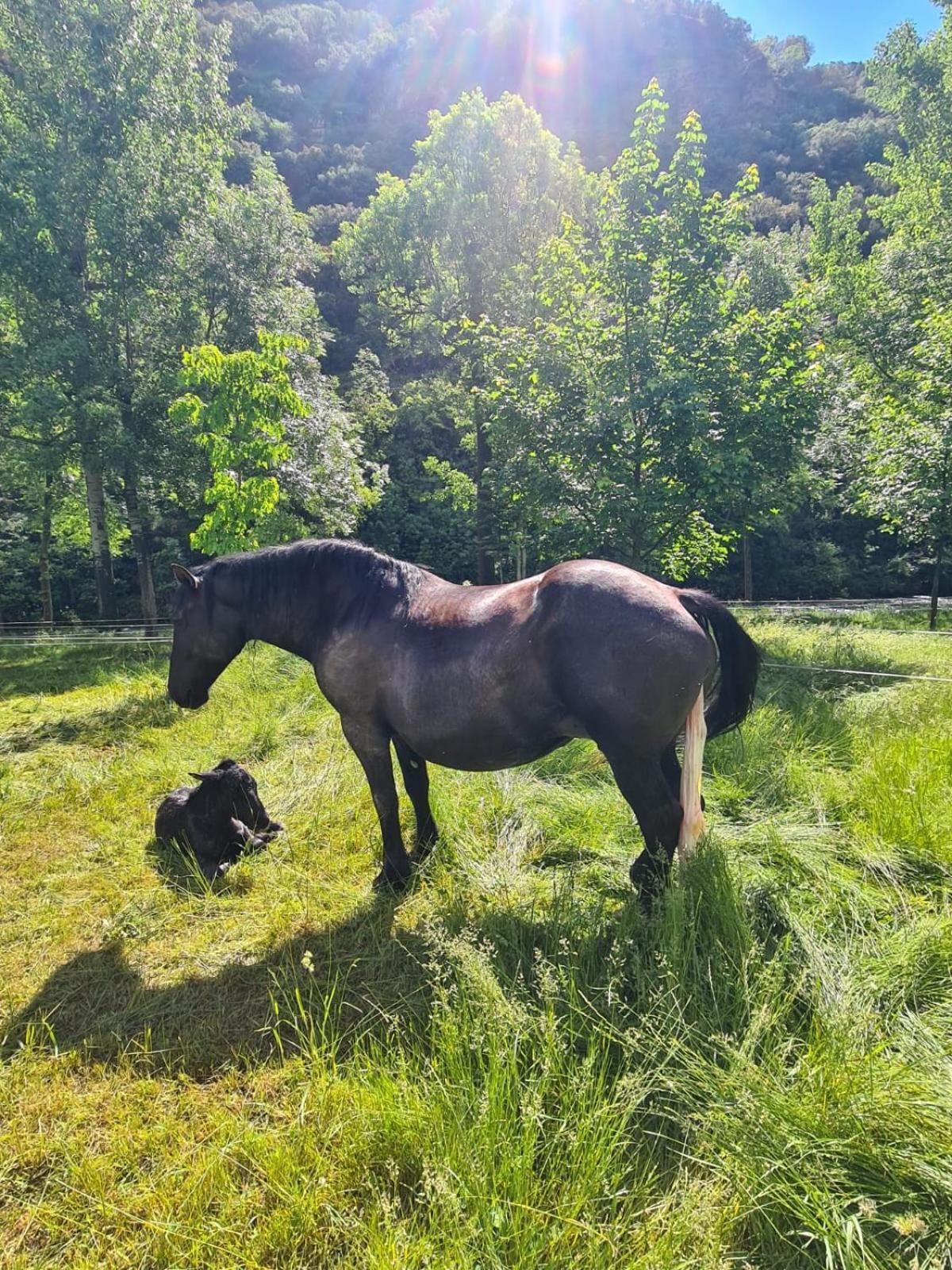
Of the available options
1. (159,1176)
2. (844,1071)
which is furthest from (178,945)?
(844,1071)

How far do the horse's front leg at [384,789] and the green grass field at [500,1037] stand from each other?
175 millimetres

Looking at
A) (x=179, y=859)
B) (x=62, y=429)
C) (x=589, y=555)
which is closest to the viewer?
(x=179, y=859)

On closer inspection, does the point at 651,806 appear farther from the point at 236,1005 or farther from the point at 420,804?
the point at 236,1005

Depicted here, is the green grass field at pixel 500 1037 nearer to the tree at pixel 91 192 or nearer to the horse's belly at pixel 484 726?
the horse's belly at pixel 484 726

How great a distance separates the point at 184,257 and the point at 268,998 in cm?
1607

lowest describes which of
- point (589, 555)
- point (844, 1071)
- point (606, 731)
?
point (844, 1071)

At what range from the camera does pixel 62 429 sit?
12.3 metres

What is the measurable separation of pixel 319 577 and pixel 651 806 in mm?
2176

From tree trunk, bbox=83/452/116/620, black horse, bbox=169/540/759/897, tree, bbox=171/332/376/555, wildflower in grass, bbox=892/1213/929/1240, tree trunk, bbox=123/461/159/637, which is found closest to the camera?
wildflower in grass, bbox=892/1213/929/1240

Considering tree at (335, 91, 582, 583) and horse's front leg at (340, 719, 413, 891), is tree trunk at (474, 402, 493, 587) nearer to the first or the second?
tree at (335, 91, 582, 583)

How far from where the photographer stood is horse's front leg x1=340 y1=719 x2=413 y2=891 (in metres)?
3.21

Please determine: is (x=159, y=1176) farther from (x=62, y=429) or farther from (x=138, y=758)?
(x=62, y=429)

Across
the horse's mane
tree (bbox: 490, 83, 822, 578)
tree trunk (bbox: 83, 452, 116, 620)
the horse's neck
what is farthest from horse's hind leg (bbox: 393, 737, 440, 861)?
tree trunk (bbox: 83, 452, 116, 620)

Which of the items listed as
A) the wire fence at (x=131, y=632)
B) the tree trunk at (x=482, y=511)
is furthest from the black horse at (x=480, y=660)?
the tree trunk at (x=482, y=511)
